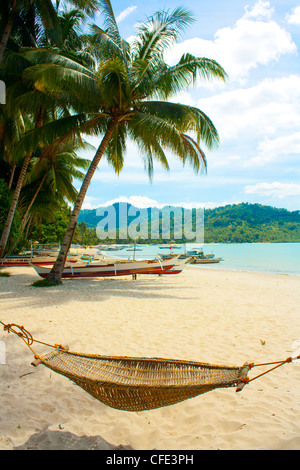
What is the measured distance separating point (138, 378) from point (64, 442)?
2.11 feet

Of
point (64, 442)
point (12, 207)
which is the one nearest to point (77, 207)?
point (12, 207)

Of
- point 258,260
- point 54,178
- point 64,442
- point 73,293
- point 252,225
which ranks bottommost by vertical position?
point 258,260

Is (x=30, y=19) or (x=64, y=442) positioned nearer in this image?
(x=64, y=442)

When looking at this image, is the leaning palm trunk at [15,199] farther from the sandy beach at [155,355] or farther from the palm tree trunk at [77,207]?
the sandy beach at [155,355]

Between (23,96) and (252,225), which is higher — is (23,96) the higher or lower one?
the higher one

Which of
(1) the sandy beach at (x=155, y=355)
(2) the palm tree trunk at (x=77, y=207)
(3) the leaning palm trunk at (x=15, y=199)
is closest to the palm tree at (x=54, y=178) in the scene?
(3) the leaning palm trunk at (x=15, y=199)

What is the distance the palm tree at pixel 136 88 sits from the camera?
8125mm

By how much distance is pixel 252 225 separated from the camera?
81000 millimetres

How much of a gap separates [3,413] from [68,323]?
2632 mm

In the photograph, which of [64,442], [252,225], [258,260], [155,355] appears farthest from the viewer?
[252,225]

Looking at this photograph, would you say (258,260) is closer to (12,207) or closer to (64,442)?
(12,207)

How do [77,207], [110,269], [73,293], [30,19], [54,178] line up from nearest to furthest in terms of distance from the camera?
1. [73,293]
2. [77,207]
3. [30,19]
4. [110,269]
5. [54,178]

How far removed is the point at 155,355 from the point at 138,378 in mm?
1484

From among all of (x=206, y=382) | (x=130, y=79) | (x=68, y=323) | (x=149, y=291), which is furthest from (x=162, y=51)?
(x=206, y=382)
